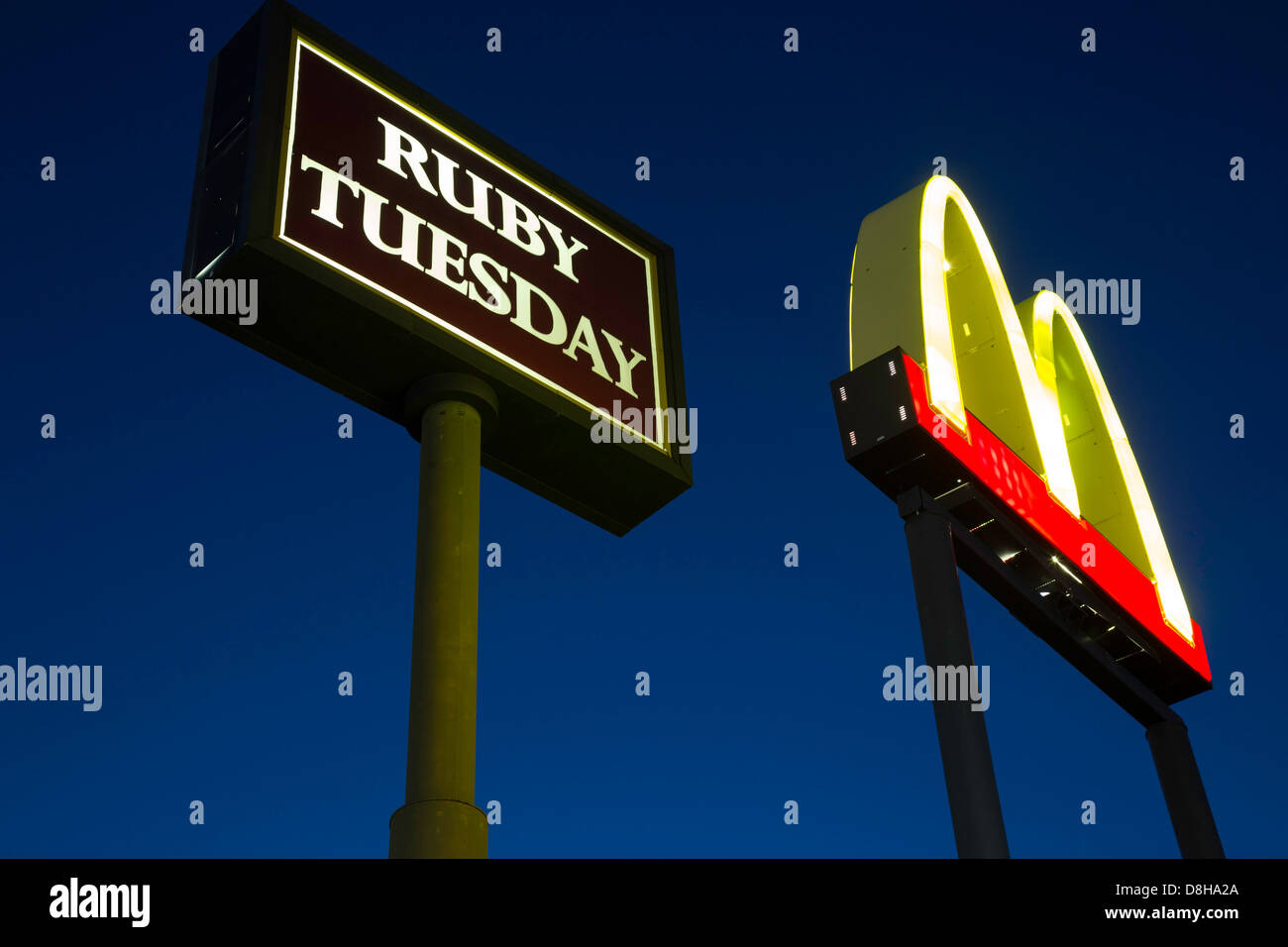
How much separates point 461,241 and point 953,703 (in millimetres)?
7142

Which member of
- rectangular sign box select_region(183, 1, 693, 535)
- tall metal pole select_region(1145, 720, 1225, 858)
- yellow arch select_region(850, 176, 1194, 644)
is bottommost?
tall metal pole select_region(1145, 720, 1225, 858)

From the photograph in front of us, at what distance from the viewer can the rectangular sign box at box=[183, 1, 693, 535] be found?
7.09 m

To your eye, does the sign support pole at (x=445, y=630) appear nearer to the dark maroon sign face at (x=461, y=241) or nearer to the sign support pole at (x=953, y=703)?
the dark maroon sign face at (x=461, y=241)

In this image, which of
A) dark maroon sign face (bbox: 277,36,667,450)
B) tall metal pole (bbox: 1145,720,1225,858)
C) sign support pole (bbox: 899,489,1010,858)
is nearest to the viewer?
dark maroon sign face (bbox: 277,36,667,450)

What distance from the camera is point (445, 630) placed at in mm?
6090

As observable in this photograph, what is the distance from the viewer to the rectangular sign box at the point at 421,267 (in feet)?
23.3

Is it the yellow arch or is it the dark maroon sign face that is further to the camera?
the yellow arch

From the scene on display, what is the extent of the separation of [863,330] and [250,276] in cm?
956

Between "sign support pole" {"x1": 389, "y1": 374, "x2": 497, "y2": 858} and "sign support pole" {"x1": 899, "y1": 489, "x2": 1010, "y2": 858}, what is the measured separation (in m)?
6.92

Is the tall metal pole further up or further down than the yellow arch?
further down

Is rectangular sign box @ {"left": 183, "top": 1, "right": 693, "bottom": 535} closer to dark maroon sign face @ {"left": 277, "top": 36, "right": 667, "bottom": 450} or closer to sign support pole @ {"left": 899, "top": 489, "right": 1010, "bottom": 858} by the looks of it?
dark maroon sign face @ {"left": 277, "top": 36, "right": 667, "bottom": 450}

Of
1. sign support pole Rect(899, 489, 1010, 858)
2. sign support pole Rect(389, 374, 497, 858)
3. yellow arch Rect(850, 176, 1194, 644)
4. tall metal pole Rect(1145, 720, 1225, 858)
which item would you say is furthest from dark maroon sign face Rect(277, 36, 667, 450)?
tall metal pole Rect(1145, 720, 1225, 858)
